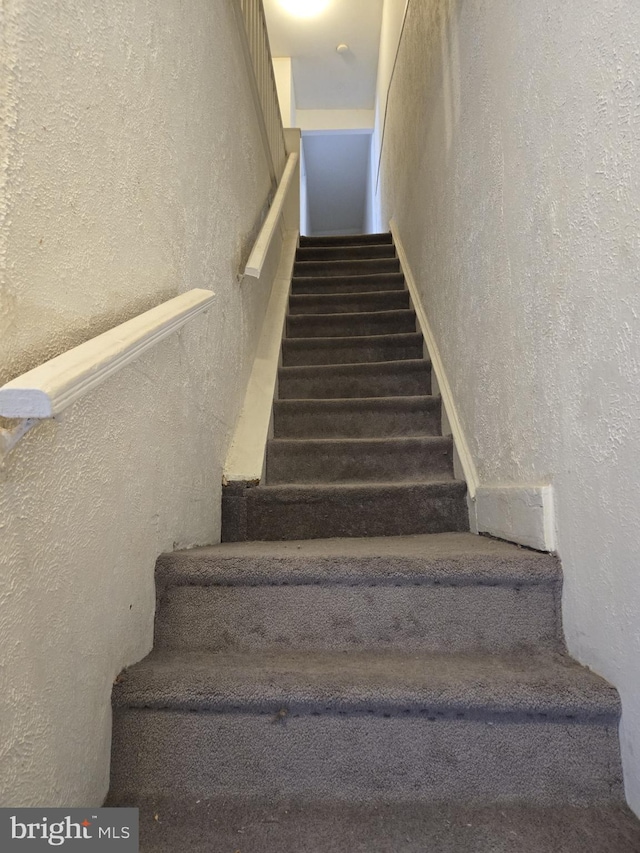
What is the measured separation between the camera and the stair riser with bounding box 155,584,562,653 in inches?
43.6

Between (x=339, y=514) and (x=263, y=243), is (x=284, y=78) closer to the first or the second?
(x=263, y=243)

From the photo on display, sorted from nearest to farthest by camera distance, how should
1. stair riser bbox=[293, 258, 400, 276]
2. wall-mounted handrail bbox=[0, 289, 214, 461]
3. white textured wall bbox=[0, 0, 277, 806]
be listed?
wall-mounted handrail bbox=[0, 289, 214, 461], white textured wall bbox=[0, 0, 277, 806], stair riser bbox=[293, 258, 400, 276]

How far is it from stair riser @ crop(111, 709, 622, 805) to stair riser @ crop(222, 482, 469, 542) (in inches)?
30.0

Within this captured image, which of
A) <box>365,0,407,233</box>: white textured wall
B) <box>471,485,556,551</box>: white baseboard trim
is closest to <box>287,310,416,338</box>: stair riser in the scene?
<box>471,485,556,551</box>: white baseboard trim

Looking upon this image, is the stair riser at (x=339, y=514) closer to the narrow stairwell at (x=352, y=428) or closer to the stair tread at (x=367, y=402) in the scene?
the narrow stairwell at (x=352, y=428)

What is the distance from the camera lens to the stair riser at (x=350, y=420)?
7.06ft

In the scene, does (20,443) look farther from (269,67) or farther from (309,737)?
(269,67)

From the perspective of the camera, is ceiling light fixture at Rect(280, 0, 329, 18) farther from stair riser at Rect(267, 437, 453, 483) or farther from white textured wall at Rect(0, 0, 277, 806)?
stair riser at Rect(267, 437, 453, 483)

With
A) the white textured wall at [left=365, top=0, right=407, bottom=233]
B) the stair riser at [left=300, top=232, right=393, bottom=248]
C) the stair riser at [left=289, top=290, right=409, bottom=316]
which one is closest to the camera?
the stair riser at [left=289, top=290, right=409, bottom=316]

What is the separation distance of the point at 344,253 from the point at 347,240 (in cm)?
47

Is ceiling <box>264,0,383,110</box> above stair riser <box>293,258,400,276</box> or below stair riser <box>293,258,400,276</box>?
above

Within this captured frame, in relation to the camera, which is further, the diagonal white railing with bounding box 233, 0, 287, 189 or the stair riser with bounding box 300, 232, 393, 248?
the stair riser with bounding box 300, 232, 393, 248

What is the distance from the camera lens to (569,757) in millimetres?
901

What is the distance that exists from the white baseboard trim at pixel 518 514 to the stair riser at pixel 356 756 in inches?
15.4
